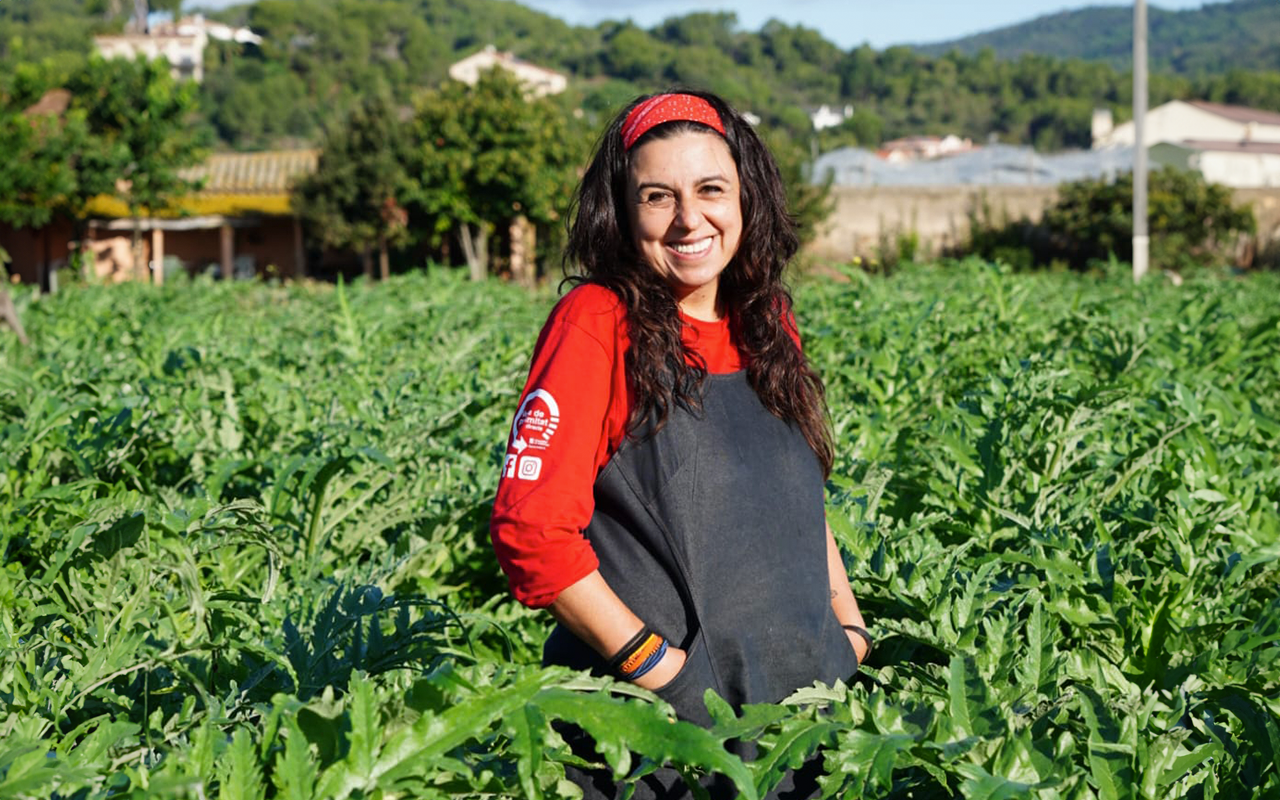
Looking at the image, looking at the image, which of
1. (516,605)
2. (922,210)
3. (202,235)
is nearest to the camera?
(516,605)

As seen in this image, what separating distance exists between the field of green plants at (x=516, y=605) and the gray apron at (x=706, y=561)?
0.12 meters

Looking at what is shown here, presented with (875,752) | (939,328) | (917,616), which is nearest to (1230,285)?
(939,328)

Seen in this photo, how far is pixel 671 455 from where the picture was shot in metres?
2.28

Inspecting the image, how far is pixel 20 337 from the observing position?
318 inches

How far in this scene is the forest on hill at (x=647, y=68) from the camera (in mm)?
117188

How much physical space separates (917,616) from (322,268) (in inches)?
1473

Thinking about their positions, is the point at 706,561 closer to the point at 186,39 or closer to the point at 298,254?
the point at 298,254

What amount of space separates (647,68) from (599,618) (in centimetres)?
13629

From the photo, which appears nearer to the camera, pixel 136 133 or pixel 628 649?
pixel 628 649

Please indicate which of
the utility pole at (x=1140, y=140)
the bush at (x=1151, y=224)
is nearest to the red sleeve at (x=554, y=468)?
the utility pole at (x=1140, y=140)

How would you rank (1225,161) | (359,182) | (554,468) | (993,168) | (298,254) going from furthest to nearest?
→ (1225,161) < (993,168) < (298,254) < (359,182) < (554,468)

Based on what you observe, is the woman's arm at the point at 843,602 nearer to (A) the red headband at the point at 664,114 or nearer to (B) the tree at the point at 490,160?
(A) the red headband at the point at 664,114

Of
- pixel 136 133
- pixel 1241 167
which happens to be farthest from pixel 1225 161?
pixel 136 133

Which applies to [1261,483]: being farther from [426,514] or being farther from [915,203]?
[915,203]
